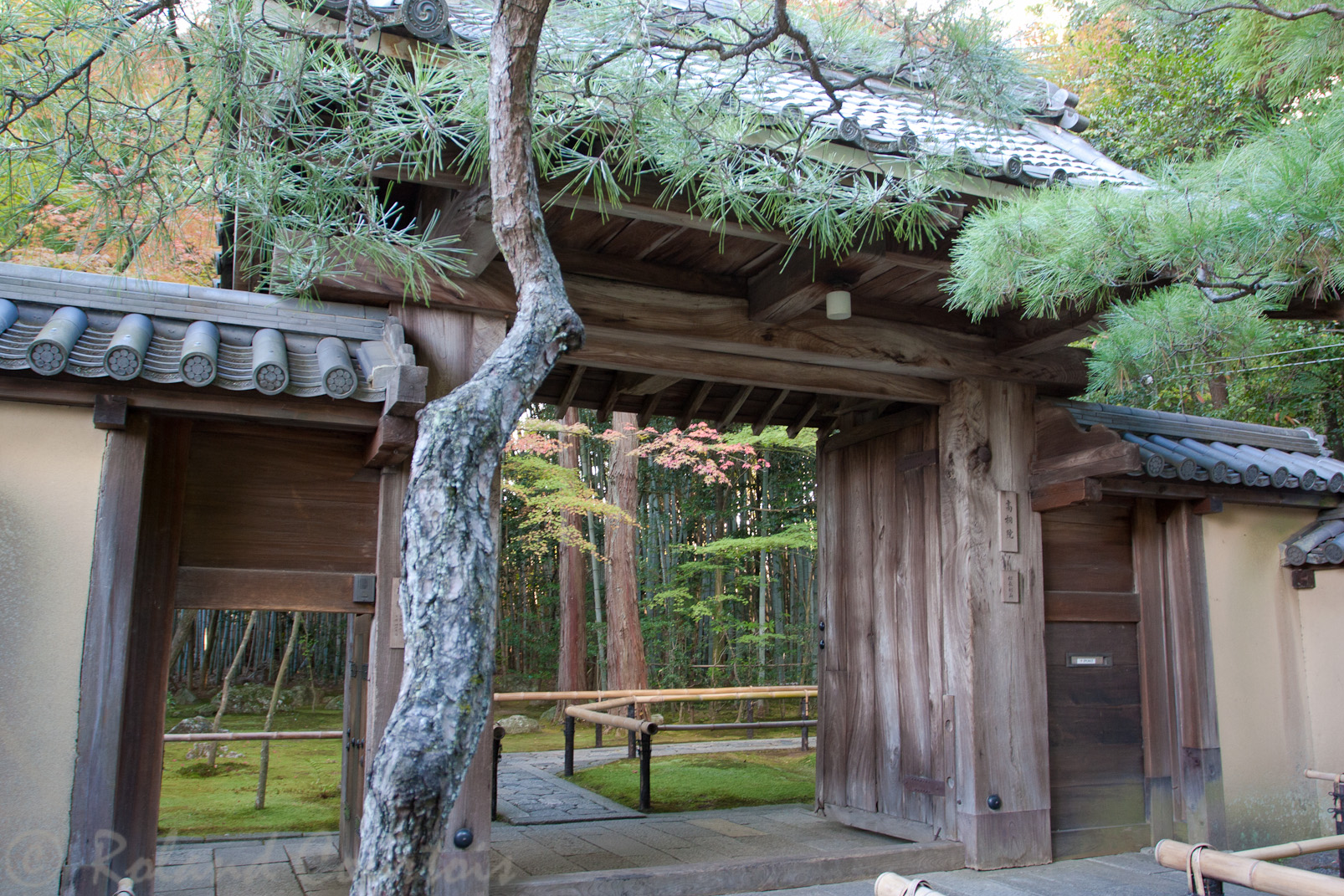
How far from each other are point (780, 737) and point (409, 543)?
10084 millimetres

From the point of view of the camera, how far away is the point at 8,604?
3.12 meters

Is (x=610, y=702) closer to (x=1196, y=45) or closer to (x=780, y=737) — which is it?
(x=780, y=737)

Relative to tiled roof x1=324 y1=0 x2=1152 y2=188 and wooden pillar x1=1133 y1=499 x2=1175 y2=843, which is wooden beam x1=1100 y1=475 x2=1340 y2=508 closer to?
wooden pillar x1=1133 y1=499 x2=1175 y2=843

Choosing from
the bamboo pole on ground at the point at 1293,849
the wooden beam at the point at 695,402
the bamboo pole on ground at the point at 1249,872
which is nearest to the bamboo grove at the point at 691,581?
the wooden beam at the point at 695,402

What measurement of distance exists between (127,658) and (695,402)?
3406 mm

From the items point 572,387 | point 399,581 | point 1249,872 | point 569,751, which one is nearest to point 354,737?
point 399,581

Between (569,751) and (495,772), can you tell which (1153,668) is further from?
(569,751)

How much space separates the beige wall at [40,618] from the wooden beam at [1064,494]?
14.1 feet

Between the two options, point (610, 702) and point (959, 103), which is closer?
point (959, 103)

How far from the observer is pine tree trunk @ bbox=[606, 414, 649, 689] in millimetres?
11477

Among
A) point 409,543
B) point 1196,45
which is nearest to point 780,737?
point 1196,45

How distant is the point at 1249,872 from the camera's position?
2621 millimetres

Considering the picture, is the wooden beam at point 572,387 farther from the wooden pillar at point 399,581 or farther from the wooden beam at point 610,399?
the wooden pillar at point 399,581

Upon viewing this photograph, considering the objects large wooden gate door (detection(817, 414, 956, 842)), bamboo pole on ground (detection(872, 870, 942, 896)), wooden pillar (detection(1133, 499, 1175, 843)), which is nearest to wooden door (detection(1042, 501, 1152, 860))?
wooden pillar (detection(1133, 499, 1175, 843))
